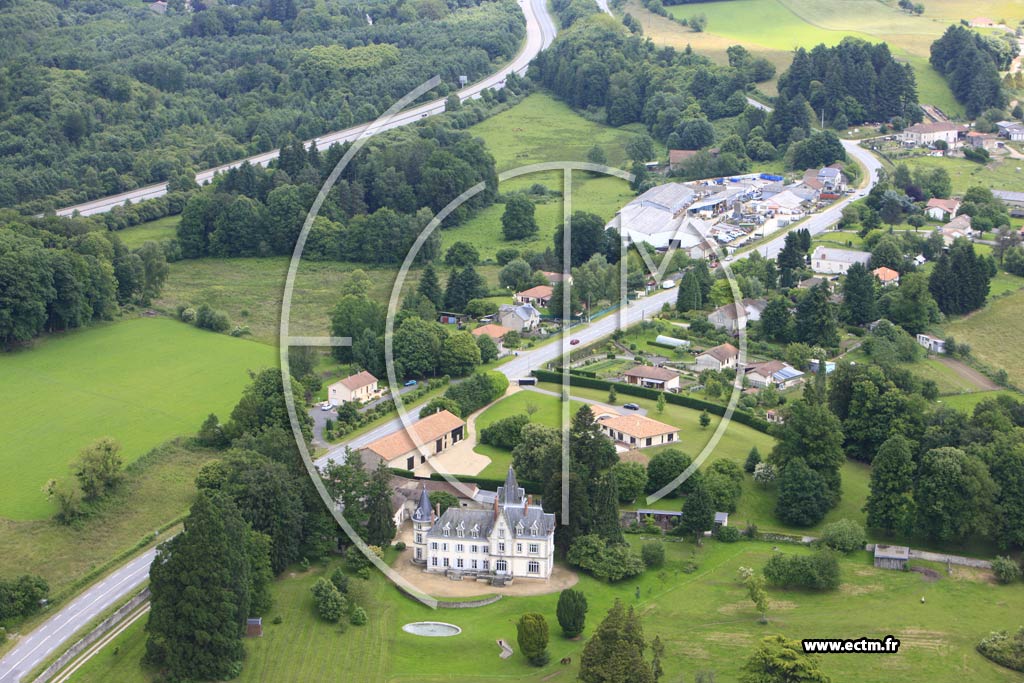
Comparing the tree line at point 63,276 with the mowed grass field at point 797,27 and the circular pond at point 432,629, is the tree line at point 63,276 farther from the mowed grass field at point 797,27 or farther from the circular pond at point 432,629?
the mowed grass field at point 797,27

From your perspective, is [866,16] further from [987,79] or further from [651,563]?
[651,563]

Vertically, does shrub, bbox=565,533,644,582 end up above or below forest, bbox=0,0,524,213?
below

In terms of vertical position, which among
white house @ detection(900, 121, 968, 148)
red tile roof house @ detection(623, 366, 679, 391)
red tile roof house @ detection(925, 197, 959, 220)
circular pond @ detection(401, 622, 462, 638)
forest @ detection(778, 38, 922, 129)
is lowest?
circular pond @ detection(401, 622, 462, 638)

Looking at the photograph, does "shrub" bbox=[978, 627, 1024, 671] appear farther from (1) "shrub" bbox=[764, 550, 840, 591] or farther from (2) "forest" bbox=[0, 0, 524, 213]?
(2) "forest" bbox=[0, 0, 524, 213]

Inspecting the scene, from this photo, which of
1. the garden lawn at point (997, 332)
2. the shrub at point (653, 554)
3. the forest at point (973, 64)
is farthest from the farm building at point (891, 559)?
the forest at point (973, 64)

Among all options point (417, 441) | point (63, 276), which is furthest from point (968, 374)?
point (63, 276)

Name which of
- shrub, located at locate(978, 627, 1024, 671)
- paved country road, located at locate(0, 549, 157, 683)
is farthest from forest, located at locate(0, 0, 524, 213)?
shrub, located at locate(978, 627, 1024, 671)

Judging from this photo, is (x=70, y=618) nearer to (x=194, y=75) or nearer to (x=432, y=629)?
(x=432, y=629)
